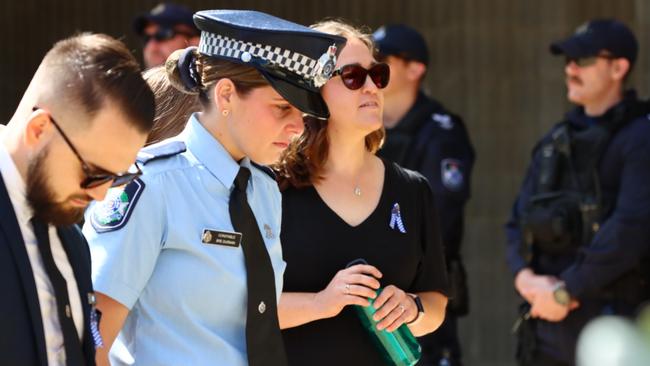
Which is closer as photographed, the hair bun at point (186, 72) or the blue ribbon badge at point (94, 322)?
the blue ribbon badge at point (94, 322)

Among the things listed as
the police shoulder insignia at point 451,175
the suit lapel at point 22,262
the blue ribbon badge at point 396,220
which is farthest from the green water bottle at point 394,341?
the police shoulder insignia at point 451,175

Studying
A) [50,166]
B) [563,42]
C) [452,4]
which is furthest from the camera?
[452,4]

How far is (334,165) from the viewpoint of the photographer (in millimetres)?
4121

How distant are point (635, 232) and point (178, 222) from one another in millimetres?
3193

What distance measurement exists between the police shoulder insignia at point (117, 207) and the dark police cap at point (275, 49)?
0.38 metres

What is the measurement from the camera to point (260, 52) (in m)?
3.03

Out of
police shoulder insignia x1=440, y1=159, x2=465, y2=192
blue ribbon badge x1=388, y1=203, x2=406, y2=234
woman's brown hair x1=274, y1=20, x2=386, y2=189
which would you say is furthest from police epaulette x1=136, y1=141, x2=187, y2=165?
police shoulder insignia x1=440, y1=159, x2=465, y2=192

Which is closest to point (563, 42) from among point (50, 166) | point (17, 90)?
point (17, 90)

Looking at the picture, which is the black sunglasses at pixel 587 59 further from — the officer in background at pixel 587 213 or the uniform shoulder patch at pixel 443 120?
the uniform shoulder patch at pixel 443 120

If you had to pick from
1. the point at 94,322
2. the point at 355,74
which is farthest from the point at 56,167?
the point at 355,74

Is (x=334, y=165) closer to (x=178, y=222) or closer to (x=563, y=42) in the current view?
(x=178, y=222)

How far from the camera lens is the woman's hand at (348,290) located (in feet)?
12.3

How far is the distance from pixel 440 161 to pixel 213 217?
336 cm

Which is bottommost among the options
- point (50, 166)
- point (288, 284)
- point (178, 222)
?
point (288, 284)
